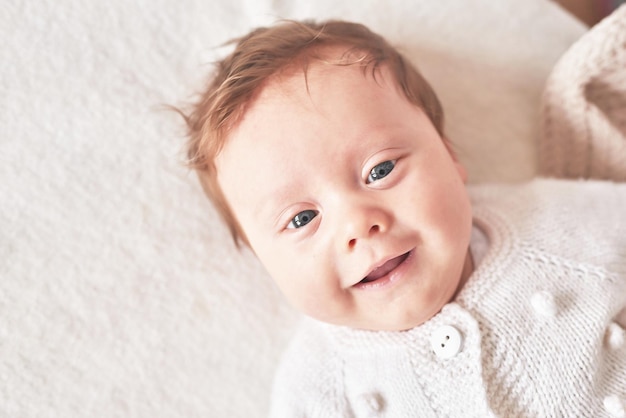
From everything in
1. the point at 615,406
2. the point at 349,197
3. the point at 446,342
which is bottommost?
the point at 615,406

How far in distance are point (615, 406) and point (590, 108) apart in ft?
2.04

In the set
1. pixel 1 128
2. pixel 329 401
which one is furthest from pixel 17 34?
pixel 329 401

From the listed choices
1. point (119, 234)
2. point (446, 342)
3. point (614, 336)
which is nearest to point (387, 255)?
point (446, 342)

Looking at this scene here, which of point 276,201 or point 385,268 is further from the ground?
point 276,201

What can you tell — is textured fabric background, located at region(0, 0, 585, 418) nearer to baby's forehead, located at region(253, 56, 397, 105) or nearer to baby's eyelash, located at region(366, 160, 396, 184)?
baby's forehead, located at region(253, 56, 397, 105)

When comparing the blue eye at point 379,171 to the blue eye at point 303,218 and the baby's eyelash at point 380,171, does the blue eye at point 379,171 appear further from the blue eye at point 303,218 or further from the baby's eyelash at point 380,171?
the blue eye at point 303,218

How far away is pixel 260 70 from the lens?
1.03 meters

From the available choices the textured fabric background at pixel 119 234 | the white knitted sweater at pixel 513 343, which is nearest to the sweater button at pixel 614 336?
the white knitted sweater at pixel 513 343

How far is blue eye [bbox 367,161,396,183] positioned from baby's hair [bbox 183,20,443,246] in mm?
161

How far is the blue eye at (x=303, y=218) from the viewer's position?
1.01m

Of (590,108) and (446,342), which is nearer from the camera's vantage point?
(446,342)

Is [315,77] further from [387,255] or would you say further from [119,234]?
[119,234]

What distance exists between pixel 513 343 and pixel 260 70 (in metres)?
0.61

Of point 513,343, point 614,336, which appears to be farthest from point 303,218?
point 614,336
